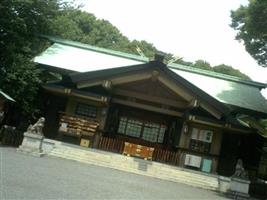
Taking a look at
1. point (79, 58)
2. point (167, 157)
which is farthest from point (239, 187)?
point (79, 58)

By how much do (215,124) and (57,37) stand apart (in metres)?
15.2

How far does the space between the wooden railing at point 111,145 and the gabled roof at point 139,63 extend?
577 cm

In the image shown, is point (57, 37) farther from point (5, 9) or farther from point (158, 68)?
point (158, 68)

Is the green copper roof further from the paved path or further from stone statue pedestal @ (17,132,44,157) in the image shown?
the paved path

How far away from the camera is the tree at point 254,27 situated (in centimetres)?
2125

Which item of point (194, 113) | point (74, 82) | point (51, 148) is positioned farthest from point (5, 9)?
point (194, 113)

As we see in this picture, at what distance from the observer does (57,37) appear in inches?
1223

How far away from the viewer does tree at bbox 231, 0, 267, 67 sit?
69.7 feet

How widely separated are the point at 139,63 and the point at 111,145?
7.33 m

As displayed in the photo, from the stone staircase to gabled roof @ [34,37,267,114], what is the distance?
7401 millimetres

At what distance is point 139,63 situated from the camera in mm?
27203

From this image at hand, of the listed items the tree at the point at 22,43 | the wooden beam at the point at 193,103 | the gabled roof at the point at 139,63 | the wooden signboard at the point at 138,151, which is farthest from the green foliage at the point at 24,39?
the wooden signboard at the point at 138,151

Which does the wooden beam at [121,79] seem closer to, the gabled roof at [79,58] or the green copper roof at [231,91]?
the green copper roof at [231,91]

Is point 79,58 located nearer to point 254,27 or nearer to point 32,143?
point 32,143
